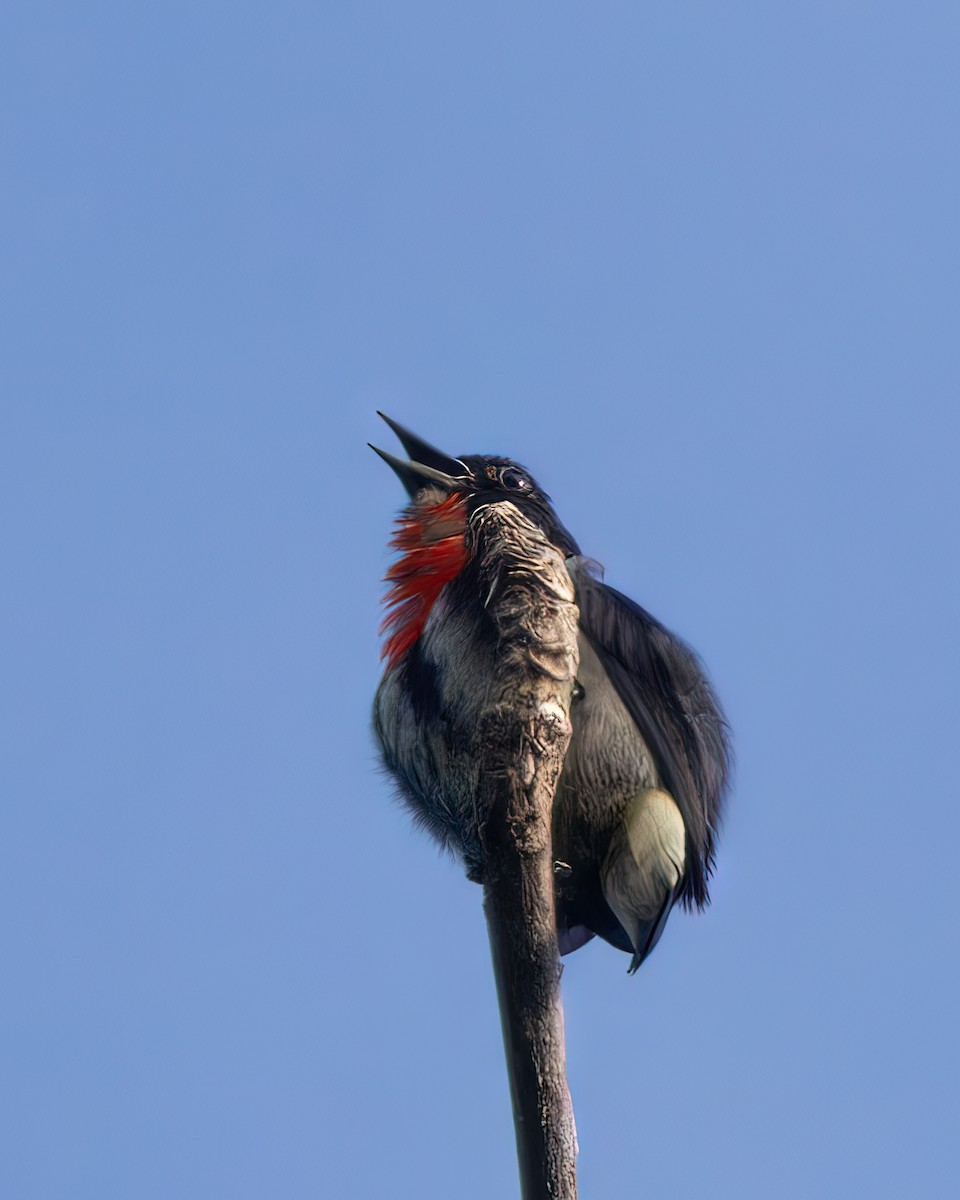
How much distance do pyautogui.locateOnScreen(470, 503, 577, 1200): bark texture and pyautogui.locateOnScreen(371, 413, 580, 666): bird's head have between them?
301mm

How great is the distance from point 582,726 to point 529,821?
0.88 metres

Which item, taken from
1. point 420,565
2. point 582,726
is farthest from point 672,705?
point 420,565

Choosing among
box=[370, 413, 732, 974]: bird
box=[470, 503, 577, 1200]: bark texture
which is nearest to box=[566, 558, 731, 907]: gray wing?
box=[370, 413, 732, 974]: bird

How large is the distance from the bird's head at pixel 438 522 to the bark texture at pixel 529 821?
30 centimetres

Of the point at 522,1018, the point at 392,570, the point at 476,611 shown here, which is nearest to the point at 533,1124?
the point at 522,1018

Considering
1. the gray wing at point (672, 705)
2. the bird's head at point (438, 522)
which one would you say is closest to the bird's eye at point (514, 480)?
the bird's head at point (438, 522)

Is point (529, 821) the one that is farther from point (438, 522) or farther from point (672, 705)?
point (438, 522)

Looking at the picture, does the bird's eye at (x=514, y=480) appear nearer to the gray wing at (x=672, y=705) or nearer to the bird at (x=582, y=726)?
the bird at (x=582, y=726)

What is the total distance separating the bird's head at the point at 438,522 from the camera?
19.8ft

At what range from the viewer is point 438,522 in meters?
6.12

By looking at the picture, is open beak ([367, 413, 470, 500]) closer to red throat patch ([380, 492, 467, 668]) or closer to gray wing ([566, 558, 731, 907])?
red throat patch ([380, 492, 467, 668])

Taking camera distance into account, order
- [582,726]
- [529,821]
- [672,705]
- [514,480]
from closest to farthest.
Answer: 1. [529,821]
2. [582,726]
3. [672,705]
4. [514,480]

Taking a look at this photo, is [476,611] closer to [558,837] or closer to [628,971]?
[558,837]

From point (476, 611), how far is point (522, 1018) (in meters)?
1.63
